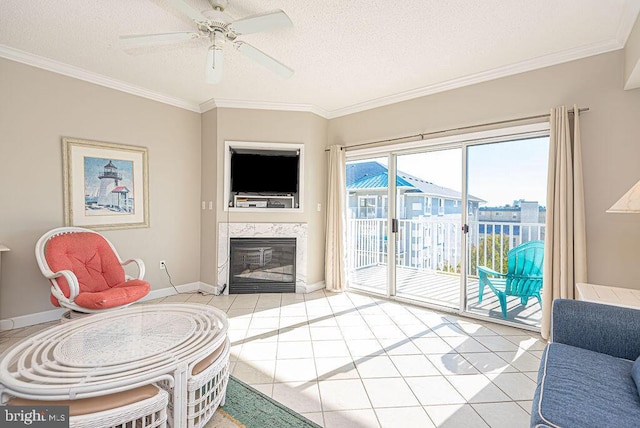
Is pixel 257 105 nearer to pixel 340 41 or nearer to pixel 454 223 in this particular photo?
pixel 340 41

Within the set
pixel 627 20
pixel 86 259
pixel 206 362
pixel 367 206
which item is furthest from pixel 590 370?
pixel 86 259

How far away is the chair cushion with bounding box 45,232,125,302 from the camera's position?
106 inches

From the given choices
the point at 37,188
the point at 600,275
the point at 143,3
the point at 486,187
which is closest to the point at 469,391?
the point at 600,275

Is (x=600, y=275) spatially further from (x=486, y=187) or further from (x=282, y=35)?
(x=282, y=35)

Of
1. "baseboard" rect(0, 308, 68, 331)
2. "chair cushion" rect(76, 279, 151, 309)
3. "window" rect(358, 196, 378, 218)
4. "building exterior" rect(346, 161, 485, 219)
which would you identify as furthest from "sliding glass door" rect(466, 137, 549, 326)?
"baseboard" rect(0, 308, 68, 331)

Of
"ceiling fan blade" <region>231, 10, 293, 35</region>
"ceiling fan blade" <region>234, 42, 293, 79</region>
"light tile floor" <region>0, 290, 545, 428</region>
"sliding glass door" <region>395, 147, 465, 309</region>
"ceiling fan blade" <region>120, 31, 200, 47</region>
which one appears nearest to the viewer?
"light tile floor" <region>0, 290, 545, 428</region>

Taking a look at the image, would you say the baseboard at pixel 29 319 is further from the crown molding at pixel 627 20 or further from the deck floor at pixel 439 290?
the crown molding at pixel 627 20

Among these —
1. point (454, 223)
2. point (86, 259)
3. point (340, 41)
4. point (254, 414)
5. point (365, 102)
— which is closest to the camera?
point (254, 414)

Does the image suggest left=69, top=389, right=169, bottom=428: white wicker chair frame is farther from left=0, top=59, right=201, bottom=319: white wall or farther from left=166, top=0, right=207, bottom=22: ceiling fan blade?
left=0, top=59, right=201, bottom=319: white wall

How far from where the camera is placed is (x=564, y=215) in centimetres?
256

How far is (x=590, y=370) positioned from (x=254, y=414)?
5.62 ft

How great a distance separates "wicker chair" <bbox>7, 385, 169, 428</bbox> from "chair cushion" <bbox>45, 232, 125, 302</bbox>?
5.90ft

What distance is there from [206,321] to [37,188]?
2528 millimetres

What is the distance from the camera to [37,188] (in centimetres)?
295
